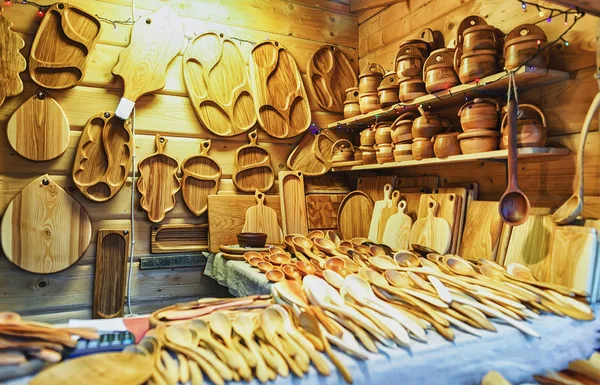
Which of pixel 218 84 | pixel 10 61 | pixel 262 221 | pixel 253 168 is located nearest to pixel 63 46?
pixel 10 61

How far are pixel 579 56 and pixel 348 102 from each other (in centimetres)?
A: 117

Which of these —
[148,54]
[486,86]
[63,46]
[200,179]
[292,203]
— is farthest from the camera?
[292,203]

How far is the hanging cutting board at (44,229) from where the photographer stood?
6.23 feet

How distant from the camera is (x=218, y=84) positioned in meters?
2.34

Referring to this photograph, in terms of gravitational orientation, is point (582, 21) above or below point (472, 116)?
above

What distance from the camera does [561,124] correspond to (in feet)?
5.11

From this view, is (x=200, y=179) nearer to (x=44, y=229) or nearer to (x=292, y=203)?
(x=292, y=203)

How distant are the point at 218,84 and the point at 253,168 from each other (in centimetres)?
49

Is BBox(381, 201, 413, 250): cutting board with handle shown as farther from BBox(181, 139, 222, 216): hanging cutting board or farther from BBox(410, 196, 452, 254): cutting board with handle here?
BBox(181, 139, 222, 216): hanging cutting board

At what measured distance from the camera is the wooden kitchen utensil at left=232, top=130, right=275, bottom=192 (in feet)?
7.79

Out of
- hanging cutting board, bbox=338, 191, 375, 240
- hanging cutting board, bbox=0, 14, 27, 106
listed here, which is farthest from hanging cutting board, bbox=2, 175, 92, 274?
hanging cutting board, bbox=338, 191, 375, 240

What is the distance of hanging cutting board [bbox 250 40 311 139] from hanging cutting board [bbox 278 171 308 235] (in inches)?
9.8

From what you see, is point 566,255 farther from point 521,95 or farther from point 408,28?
point 408,28

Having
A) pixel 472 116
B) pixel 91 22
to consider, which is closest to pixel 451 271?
pixel 472 116
